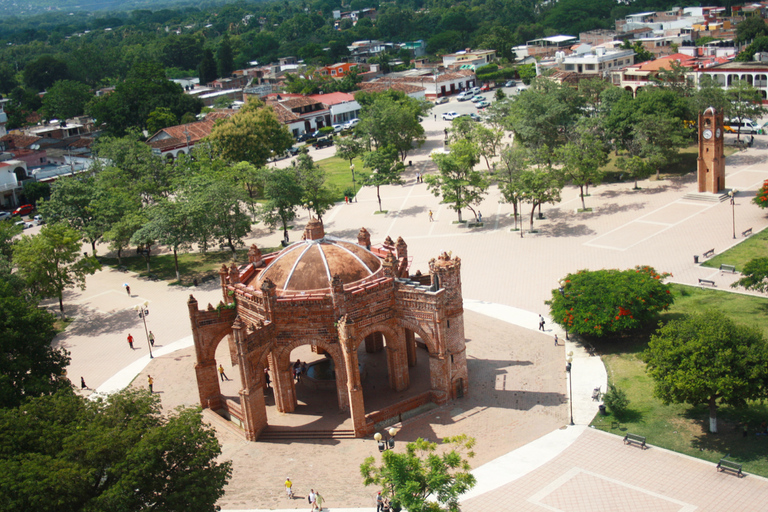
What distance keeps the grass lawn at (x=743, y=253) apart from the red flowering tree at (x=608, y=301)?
1069 centimetres

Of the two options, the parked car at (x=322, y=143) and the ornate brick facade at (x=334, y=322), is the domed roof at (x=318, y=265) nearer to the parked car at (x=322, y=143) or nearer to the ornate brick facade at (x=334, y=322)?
the ornate brick facade at (x=334, y=322)

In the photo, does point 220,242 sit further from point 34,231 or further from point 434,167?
point 434,167

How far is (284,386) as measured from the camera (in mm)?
39750

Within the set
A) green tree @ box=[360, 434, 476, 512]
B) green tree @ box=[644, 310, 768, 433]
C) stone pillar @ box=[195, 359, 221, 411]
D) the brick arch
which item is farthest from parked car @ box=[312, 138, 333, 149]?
green tree @ box=[360, 434, 476, 512]

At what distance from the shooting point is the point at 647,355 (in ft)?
120

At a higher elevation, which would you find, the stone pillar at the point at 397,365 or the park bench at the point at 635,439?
the stone pillar at the point at 397,365

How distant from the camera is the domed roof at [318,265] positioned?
3962 cm

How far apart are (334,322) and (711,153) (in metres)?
47.1

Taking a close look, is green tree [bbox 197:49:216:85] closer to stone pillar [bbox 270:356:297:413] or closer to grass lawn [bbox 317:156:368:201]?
grass lawn [bbox 317:156:368:201]

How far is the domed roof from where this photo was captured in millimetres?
39625

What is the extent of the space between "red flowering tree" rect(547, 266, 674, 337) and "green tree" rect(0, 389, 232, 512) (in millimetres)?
23864

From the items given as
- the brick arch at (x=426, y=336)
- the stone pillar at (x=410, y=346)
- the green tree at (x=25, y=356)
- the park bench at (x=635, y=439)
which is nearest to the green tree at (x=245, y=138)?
the green tree at (x=25, y=356)

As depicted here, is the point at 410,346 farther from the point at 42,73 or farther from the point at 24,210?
the point at 42,73

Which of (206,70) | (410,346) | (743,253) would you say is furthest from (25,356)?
(206,70)
